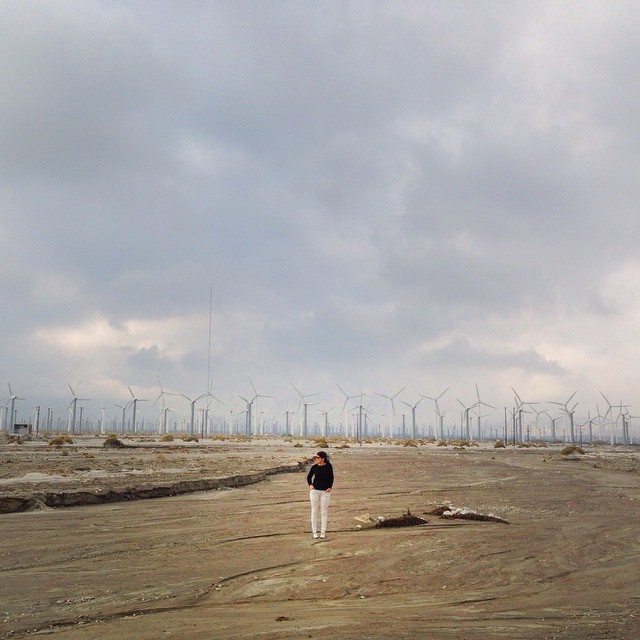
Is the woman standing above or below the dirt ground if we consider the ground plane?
above

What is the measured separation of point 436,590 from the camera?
1130 cm

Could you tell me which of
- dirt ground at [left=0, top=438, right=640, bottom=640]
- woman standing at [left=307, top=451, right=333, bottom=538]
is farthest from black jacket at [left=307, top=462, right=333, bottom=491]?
dirt ground at [left=0, top=438, right=640, bottom=640]

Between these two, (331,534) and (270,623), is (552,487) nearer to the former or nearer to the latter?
(331,534)

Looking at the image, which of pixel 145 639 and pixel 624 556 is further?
pixel 624 556

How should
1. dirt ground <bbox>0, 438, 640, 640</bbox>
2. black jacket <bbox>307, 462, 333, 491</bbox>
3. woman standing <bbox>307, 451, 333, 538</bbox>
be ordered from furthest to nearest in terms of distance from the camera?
black jacket <bbox>307, 462, 333, 491</bbox>
woman standing <bbox>307, 451, 333, 538</bbox>
dirt ground <bbox>0, 438, 640, 640</bbox>

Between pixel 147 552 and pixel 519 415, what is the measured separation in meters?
156

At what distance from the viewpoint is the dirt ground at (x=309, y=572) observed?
30.0ft

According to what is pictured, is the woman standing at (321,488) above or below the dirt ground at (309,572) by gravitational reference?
above

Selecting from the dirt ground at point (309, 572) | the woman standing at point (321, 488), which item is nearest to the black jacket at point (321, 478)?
the woman standing at point (321, 488)

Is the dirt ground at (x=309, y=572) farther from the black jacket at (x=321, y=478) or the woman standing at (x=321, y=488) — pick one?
the black jacket at (x=321, y=478)

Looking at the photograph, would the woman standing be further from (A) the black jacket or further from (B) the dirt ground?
(B) the dirt ground

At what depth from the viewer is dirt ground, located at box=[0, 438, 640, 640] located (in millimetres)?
9133

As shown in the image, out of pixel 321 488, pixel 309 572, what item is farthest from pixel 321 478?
pixel 309 572

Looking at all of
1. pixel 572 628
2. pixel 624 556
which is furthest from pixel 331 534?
pixel 572 628
